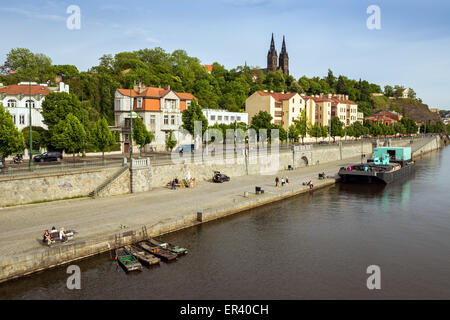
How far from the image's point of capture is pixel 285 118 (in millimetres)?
95375

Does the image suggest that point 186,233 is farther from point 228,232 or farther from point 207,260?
point 207,260

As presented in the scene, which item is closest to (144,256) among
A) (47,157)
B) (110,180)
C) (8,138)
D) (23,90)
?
(110,180)

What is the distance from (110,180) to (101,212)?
6.33 metres

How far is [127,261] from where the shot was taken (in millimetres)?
21156

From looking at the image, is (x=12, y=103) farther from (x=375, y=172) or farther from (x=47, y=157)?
(x=375, y=172)

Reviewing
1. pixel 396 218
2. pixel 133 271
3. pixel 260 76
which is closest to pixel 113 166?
pixel 133 271

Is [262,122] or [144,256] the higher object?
[262,122]

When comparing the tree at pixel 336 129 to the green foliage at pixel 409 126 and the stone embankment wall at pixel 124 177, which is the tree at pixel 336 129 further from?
the green foliage at pixel 409 126

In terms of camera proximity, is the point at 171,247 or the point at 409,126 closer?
the point at 171,247

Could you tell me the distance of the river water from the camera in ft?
61.5

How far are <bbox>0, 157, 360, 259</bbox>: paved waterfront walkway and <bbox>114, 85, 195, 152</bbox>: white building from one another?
913 inches

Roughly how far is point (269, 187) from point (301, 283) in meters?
23.5

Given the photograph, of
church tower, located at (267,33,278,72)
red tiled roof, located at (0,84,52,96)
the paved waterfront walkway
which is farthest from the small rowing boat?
church tower, located at (267,33,278,72)

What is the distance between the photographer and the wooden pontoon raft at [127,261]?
20591 millimetres
